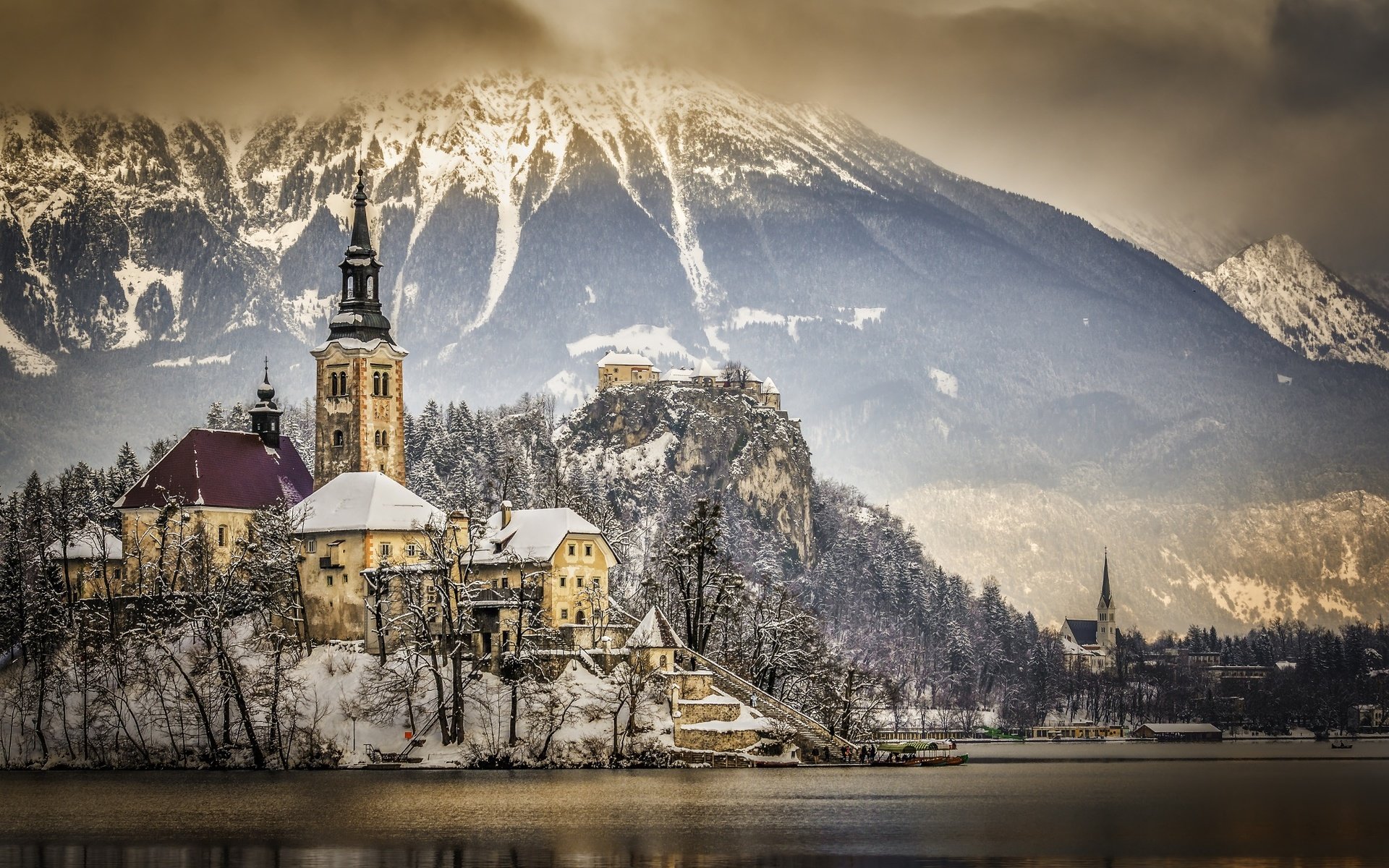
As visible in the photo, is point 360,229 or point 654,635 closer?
point 654,635

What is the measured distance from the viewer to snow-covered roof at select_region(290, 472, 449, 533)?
12012cm

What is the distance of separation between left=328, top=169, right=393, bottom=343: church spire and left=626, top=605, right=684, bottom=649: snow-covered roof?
32.5m

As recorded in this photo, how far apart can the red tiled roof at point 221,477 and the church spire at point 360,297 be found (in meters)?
9.17

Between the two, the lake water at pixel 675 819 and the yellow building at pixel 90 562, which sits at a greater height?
the yellow building at pixel 90 562

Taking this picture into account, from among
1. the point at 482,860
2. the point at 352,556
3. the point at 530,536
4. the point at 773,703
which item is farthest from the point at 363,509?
the point at 482,860

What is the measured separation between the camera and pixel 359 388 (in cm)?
13462

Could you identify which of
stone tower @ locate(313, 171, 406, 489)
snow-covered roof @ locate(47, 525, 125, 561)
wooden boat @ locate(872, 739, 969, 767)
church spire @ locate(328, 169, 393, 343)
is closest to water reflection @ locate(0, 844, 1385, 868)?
wooden boat @ locate(872, 739, 969, 767)

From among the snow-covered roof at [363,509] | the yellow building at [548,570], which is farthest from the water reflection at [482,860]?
the snow-covered roof at [363,509]

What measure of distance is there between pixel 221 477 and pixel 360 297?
1493cm

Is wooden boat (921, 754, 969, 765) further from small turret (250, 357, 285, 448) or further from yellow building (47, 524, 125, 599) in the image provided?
yellow building (47, 524, 125, 599)

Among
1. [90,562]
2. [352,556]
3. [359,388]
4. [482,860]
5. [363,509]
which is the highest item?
[359,388]

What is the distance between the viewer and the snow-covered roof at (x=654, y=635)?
368ft

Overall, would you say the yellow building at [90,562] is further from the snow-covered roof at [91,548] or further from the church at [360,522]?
the church at [360,522]

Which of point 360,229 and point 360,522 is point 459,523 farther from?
point 360,229
